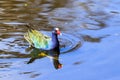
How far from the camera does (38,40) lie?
1015 centimetres

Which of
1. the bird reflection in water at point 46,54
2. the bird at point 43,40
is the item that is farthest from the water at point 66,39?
the bird at point 43,40

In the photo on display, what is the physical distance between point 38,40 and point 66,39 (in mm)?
791

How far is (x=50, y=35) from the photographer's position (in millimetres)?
10969

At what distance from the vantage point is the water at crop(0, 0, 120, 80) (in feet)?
30.2

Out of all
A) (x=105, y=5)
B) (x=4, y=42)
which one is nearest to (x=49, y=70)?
(x=4, y=42)

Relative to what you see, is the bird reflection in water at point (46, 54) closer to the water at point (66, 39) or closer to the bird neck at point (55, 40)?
the water at point (66, 39)

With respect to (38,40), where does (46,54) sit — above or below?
below

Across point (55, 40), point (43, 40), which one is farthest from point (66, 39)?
point (43, 40)

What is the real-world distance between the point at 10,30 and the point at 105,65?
8.64 feet

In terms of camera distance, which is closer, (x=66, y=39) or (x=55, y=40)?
(x=55, y=40)

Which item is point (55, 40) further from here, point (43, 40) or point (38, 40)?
point (38, 40)

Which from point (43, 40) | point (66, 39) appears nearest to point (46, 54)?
point (43, 40)

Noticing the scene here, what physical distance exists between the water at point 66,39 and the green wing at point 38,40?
0.15 metres

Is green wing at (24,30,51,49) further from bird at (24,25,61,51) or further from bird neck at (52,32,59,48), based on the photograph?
bird neck at (52,32,59,48)
